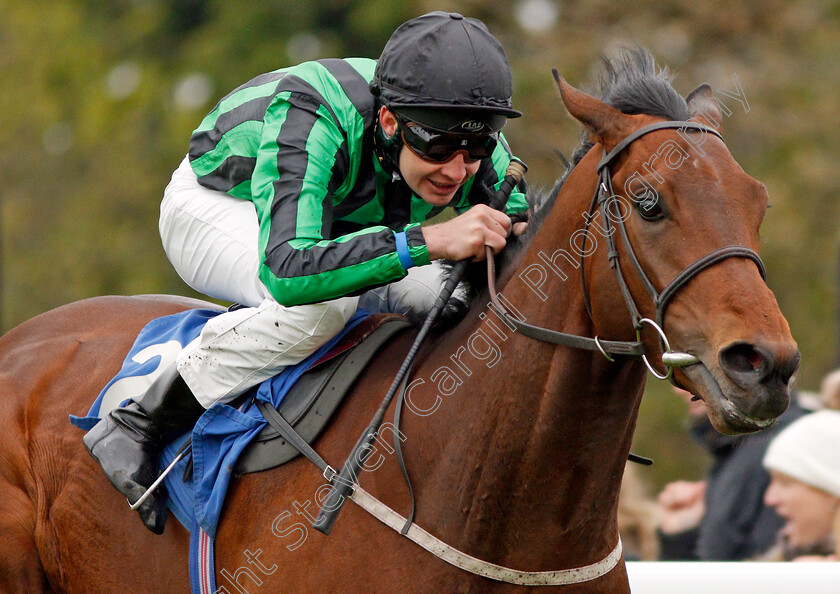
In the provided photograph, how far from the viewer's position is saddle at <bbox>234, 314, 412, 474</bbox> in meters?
3.33

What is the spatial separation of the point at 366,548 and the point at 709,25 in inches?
467

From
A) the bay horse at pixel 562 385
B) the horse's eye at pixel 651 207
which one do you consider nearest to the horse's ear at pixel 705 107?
the bay horse at pixel 562 385

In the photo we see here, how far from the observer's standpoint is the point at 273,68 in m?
14.1

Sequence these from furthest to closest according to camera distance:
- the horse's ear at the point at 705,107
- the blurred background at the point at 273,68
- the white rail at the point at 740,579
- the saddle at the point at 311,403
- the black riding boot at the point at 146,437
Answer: the blurred background at the point at 273,68 < the white rail at the point at 740,579 < the black riding boot at the point at 146,437 < the saddle at the point at 311,403 < the horse's ear at the point at 705,107

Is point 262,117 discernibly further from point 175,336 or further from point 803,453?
point 803,453

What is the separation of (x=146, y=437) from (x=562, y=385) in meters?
1.51

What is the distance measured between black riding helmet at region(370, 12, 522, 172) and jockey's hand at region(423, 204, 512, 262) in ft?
0.92

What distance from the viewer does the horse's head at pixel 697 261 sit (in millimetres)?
2473

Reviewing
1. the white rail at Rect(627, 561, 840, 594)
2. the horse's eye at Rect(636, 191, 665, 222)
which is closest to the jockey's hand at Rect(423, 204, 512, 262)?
the horse's eye at Rect(636, 191, 665, 222)

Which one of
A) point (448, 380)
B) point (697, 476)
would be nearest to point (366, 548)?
point (448, 380)

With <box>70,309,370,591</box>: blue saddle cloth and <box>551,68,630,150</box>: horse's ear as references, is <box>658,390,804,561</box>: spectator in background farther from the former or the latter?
<box>551,68,630,150</box>: horse's ear

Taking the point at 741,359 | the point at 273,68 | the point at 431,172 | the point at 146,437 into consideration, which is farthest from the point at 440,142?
the point at 273,68

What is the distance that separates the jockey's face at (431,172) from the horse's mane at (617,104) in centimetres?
24

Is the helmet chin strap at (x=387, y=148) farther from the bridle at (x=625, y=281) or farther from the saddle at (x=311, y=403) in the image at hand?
the bridle at (x=625, y=281)
